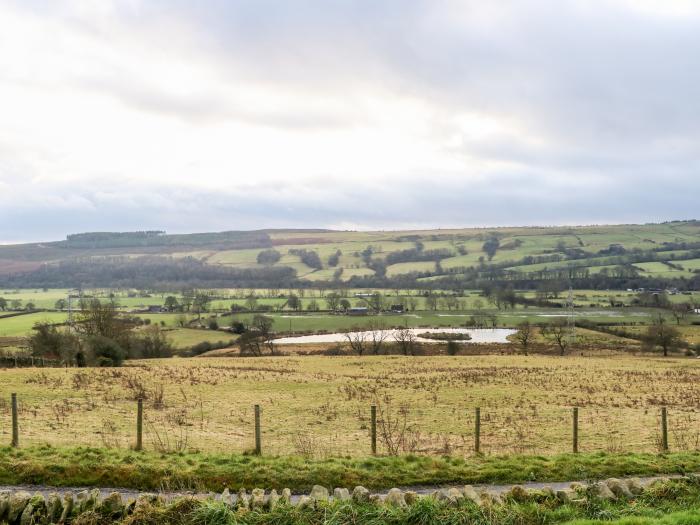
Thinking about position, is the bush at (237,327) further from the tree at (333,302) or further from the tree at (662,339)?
the tree at (662,339)

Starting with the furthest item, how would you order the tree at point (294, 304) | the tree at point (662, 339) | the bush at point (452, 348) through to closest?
the tree at point (294, 304) < the bush at point (452, 348) < the tree at point (662, 339)

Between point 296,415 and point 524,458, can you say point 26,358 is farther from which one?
point 524,458

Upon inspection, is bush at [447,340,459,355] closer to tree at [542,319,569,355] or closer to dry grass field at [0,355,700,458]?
tree at [542,319,569,355]

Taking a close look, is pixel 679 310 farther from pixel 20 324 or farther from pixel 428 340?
pixel 20 324

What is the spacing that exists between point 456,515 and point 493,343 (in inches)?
3355

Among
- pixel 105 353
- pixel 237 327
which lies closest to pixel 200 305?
pixel 237 327

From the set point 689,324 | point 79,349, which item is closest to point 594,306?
point 689,324

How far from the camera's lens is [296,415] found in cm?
2845

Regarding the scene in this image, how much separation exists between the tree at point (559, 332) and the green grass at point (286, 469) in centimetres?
7152

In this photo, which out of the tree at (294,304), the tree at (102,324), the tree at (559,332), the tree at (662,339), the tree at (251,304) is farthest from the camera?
the tree at (294,304)

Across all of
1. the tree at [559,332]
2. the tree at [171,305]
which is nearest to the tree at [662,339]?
the tree at [559,332]

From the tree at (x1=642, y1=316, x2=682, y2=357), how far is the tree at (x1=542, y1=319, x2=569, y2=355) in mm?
11061

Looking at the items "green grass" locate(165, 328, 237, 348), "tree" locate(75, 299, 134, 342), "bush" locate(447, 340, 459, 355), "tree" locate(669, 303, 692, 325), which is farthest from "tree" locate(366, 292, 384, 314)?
"tree" locate(75, 299, 134, 342)

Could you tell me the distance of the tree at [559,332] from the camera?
87.2 meters
